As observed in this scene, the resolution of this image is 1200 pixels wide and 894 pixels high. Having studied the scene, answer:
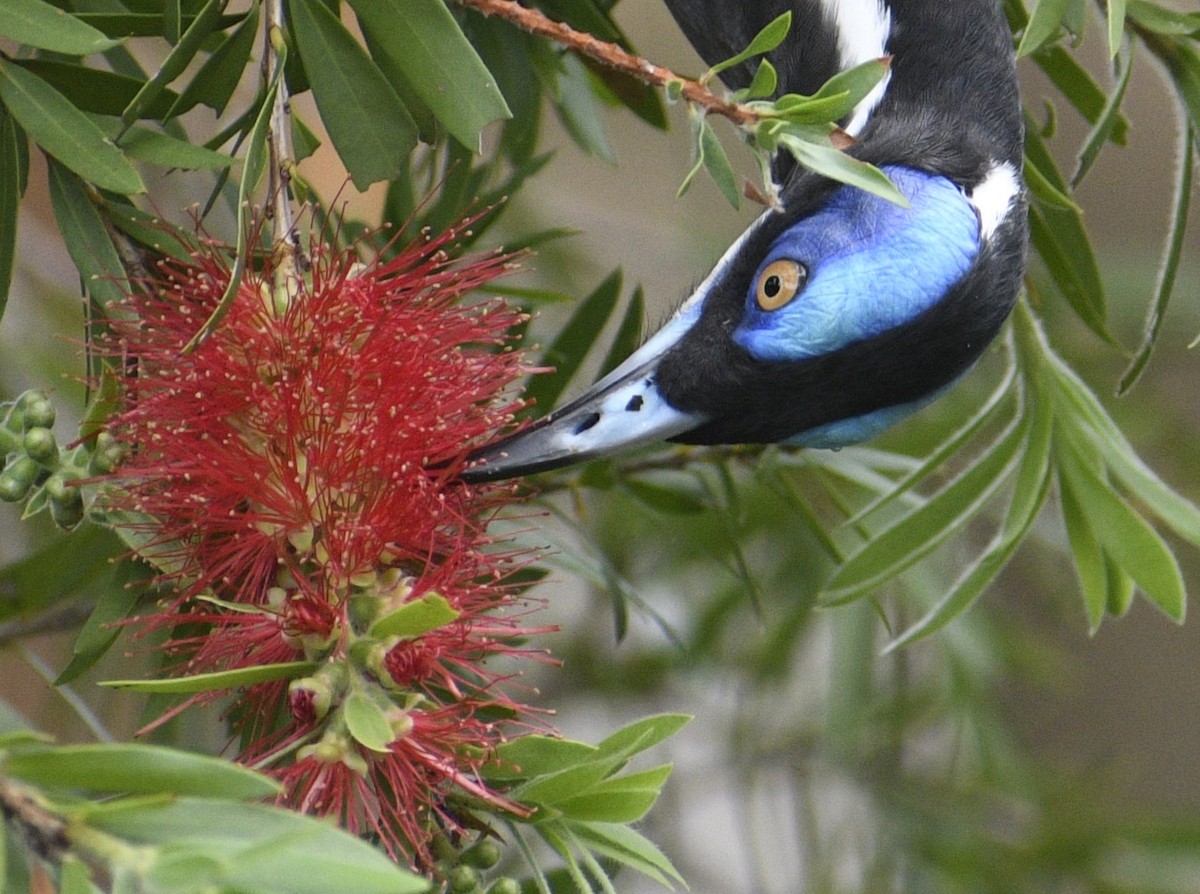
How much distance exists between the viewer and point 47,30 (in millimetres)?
632

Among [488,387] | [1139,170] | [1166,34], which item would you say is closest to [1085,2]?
[1166,34]

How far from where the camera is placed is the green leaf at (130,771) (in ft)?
1.57

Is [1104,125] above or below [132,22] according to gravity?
below

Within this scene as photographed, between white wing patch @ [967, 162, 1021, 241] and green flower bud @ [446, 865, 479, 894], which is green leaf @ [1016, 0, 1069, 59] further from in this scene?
green flower bud @ [446, 865, 479, 894]

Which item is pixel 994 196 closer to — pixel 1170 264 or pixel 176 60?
pixel 1170 264

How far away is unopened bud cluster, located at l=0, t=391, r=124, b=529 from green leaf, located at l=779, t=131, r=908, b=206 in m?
0.36

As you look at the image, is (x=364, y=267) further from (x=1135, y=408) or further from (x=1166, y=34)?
(x=1135, y=408)

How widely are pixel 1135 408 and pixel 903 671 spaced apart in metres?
0.51

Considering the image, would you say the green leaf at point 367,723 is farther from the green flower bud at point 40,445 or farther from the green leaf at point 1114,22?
the green leaf at point 1114,22

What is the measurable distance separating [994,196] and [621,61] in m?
0.27

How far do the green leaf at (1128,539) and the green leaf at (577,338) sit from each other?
0.33 meters

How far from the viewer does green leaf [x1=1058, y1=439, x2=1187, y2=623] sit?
2.85 feet

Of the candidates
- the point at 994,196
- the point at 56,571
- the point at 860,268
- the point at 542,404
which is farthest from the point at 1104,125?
the point at 56,571

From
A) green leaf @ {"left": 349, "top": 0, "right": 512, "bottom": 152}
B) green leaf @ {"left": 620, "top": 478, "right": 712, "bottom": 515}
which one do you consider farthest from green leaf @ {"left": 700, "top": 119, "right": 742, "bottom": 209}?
green leaf @ {"left": 620, "top": 478, "right": 712, "bottom": 515}
